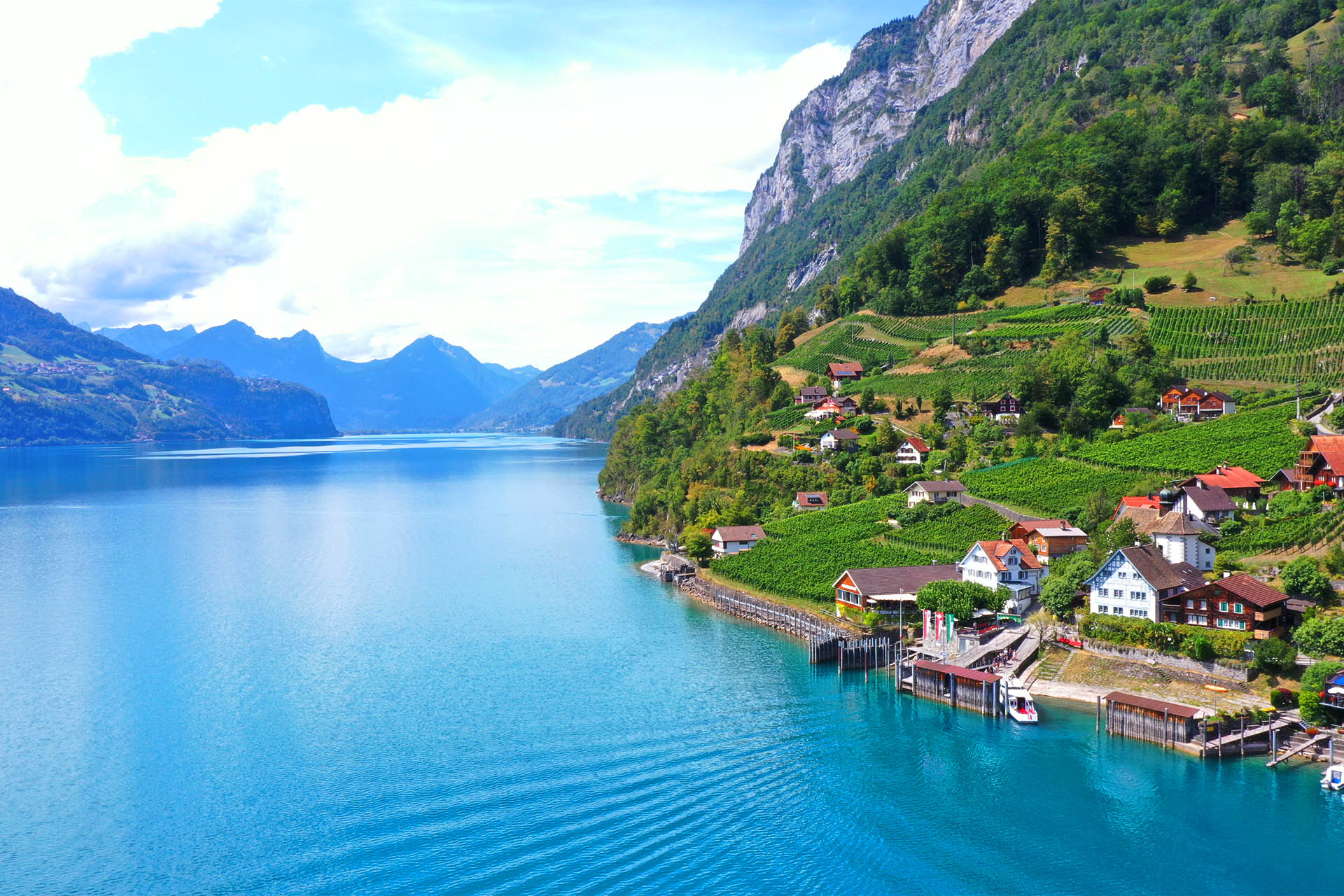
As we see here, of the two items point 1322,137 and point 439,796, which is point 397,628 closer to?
point 439,796

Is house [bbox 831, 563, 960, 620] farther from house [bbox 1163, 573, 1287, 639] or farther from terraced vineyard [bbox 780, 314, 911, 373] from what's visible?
terraced vineyard [bbox 780, 314, 911, 373]

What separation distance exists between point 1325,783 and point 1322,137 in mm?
104138

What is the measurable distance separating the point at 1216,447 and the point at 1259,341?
2252 cm

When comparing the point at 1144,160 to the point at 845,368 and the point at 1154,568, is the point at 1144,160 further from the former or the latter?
the point at 1154,568

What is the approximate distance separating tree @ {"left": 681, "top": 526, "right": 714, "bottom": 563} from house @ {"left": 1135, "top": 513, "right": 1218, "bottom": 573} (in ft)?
105

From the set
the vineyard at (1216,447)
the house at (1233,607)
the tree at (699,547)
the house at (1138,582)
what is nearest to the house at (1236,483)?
the vineyard at (1216,447)

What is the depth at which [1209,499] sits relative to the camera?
5247 cm

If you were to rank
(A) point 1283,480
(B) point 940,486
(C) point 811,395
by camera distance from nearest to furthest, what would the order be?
(A) point 1283,480
(B) point 940,486
(C) point 811,395

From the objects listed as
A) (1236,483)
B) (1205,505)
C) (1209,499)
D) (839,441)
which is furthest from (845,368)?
(1205,505)

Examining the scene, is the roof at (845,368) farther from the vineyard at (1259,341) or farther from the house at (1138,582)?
the house at (1138,582)

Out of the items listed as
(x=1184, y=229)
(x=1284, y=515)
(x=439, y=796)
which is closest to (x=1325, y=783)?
(x=1284, y=515)

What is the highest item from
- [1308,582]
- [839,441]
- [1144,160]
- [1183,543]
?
[1144,160]

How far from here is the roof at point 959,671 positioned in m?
40.8

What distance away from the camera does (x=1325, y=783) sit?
3172cm
